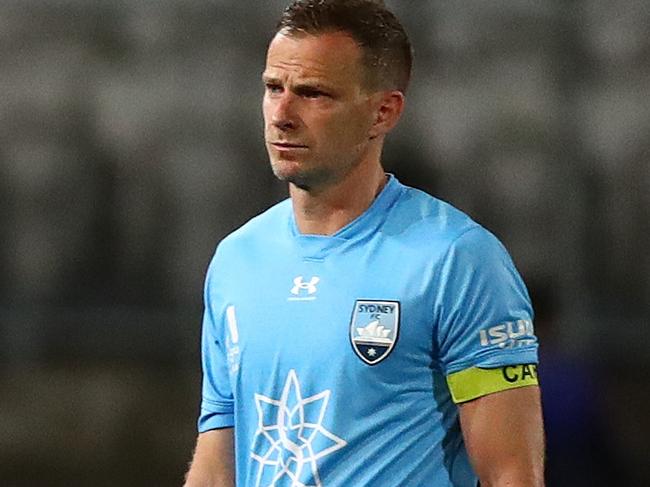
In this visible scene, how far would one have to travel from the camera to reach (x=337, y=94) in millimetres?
1805

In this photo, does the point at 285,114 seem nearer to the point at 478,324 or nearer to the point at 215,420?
the point at 478,324

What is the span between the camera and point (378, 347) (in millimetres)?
1730

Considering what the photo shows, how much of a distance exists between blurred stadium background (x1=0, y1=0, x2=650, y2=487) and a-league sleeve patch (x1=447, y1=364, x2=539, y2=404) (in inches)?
94.9

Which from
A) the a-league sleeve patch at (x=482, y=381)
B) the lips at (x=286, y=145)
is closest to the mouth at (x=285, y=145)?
the lips at (x=286, y=145)

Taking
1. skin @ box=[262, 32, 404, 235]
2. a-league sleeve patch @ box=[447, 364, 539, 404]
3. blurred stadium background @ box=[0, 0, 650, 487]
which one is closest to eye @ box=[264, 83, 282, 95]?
skin @ box=[262, 32, 404, 235]

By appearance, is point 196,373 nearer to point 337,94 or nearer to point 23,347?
point 23,347

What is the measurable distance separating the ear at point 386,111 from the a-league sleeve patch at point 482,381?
34cm

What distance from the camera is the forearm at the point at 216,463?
1.97 meters

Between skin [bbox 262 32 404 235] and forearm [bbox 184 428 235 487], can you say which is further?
forearm [bbox 184 428 235 487]

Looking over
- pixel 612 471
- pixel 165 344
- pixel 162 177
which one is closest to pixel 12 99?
pixel 162 177

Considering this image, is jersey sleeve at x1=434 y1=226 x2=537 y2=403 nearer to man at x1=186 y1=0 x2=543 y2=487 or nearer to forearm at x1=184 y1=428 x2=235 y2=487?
man at x1=186 y1=0 x2=543 y2=487

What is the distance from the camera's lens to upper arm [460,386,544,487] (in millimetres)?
1680

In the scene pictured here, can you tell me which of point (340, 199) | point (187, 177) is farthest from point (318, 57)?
point (187, 177)

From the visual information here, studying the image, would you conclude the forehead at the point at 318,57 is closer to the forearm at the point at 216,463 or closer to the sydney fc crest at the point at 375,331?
the sydney fc crest at the point at 375,331
